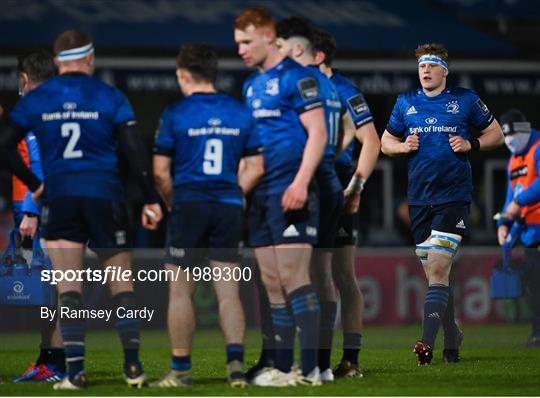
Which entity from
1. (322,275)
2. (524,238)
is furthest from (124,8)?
(322,275)

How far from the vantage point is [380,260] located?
2017 cm

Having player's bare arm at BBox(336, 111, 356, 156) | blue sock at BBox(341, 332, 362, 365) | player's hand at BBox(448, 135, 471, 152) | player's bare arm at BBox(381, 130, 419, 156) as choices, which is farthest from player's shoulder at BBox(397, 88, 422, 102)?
blue sock at BBox(341, 332, 362, 365)

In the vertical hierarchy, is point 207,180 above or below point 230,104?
below

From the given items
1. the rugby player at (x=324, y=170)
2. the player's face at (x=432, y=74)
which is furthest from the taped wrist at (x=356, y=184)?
the player's face at (x=432, y=74)

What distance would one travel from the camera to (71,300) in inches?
375

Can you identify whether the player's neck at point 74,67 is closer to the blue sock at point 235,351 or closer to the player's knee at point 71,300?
the player's knee at point 71,300

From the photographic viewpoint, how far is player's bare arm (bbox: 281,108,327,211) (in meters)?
9.50

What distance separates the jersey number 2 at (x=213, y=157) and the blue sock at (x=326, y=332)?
1548 mm

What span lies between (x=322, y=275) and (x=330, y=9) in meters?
13.9

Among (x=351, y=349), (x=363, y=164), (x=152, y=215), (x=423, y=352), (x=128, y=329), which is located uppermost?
(x=363, y=164)


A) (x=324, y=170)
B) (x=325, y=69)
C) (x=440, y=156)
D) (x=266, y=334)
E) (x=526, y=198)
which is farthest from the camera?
(x=526, y=198)

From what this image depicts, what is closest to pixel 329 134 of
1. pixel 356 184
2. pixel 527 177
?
pixel 356 184

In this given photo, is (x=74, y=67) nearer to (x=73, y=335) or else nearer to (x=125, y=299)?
(x=125, y=299)

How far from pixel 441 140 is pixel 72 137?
12.6 feet
